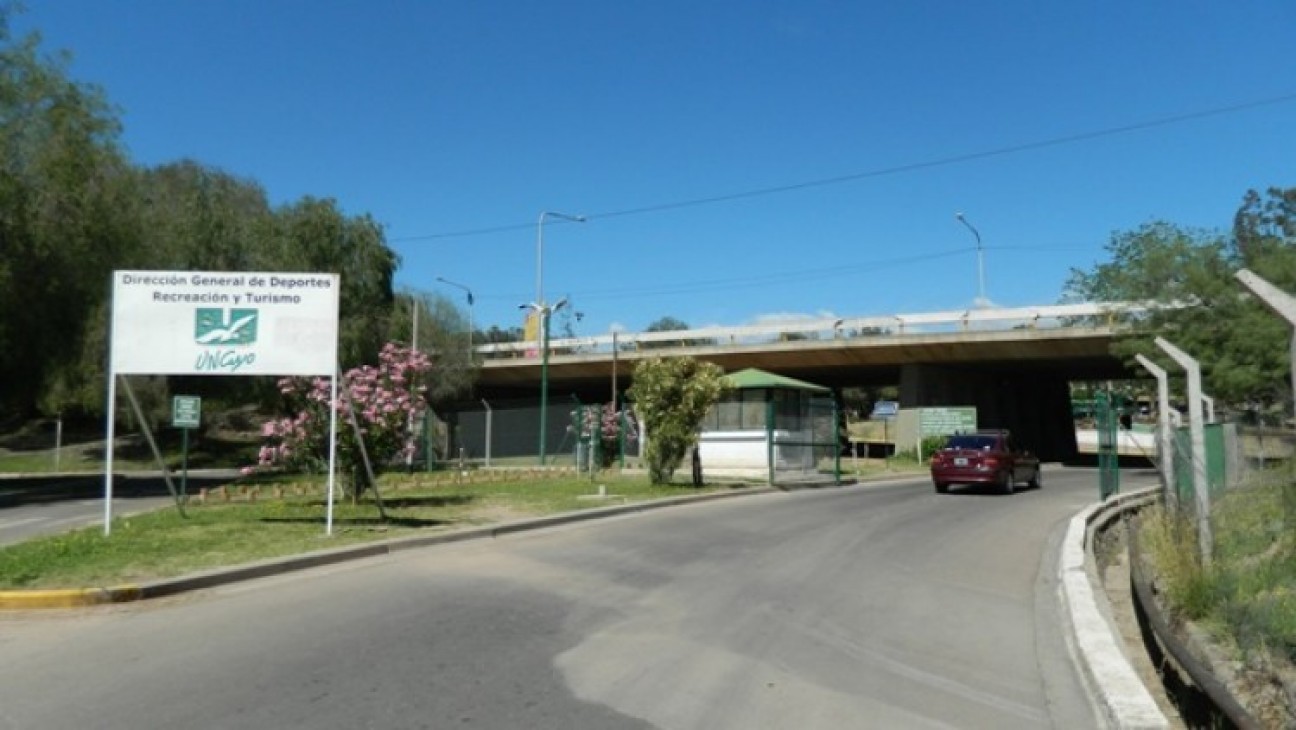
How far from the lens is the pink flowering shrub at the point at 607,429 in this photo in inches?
1379

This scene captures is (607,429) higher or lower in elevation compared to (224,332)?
lower

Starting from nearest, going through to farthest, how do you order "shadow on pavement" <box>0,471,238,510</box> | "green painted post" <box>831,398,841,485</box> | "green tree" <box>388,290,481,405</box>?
"shadow on pavement" <box>0,471,238,510</box>, "green painted post" <box>831,398,841,485</box>, "green tree" <box>388,290,481,405</box>

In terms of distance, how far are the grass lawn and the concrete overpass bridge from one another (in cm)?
2102

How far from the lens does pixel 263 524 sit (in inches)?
615

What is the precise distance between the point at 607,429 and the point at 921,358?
16.5m

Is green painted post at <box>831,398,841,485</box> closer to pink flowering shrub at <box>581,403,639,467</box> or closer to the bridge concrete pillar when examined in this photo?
pink flowering shrub at <box>581,403,639,467</box>

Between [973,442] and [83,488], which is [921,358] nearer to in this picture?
[973,442]

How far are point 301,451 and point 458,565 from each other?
24.8 ft

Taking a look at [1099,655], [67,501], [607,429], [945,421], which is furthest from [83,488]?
[945,421]

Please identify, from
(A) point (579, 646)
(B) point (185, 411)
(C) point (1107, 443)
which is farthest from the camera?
(C) point (1107, 443)

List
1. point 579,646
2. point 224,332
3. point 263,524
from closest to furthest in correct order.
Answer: point 579,646, point 224,332, point 263,524

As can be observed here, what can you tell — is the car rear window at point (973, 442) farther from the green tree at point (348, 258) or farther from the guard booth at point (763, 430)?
the green tree at point (348, 258)

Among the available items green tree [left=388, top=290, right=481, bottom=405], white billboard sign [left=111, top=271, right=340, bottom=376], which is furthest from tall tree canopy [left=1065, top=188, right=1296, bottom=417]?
green tree [left=388, top=290, right=481, bottom=405]

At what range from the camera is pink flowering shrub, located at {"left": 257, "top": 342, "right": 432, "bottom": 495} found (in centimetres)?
1752
